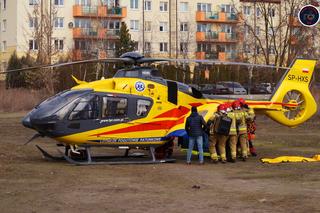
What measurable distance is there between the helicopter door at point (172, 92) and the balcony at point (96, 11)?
4719 cm

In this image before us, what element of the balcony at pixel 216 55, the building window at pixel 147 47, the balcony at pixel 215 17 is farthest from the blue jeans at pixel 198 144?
the balcony at pixel 215 17

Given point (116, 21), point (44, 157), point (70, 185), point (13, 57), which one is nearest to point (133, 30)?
point (116, 21)

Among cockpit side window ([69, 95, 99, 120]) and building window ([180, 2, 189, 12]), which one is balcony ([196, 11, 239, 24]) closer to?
building window ([180, 2, 189, 12])

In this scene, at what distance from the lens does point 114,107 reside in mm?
18125

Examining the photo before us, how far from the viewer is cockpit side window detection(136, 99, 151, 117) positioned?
18.4 metres

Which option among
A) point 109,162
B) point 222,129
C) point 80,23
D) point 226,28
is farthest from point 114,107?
point 226,28

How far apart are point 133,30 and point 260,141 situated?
46.7 meters

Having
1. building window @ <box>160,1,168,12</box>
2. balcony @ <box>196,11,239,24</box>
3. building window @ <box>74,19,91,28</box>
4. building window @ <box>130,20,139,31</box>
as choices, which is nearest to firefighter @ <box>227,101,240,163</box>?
building window @ <box>74,19,91,28</box>

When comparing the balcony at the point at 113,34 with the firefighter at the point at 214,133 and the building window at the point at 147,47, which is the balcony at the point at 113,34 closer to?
the building window at the point at 147,47

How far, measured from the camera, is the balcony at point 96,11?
2613 inches

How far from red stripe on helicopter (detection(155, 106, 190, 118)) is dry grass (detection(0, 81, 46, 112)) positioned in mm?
28646

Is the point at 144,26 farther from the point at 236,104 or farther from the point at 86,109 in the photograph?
the point at 86,109

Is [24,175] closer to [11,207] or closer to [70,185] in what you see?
[70,185]

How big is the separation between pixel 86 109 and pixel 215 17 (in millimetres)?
58311
